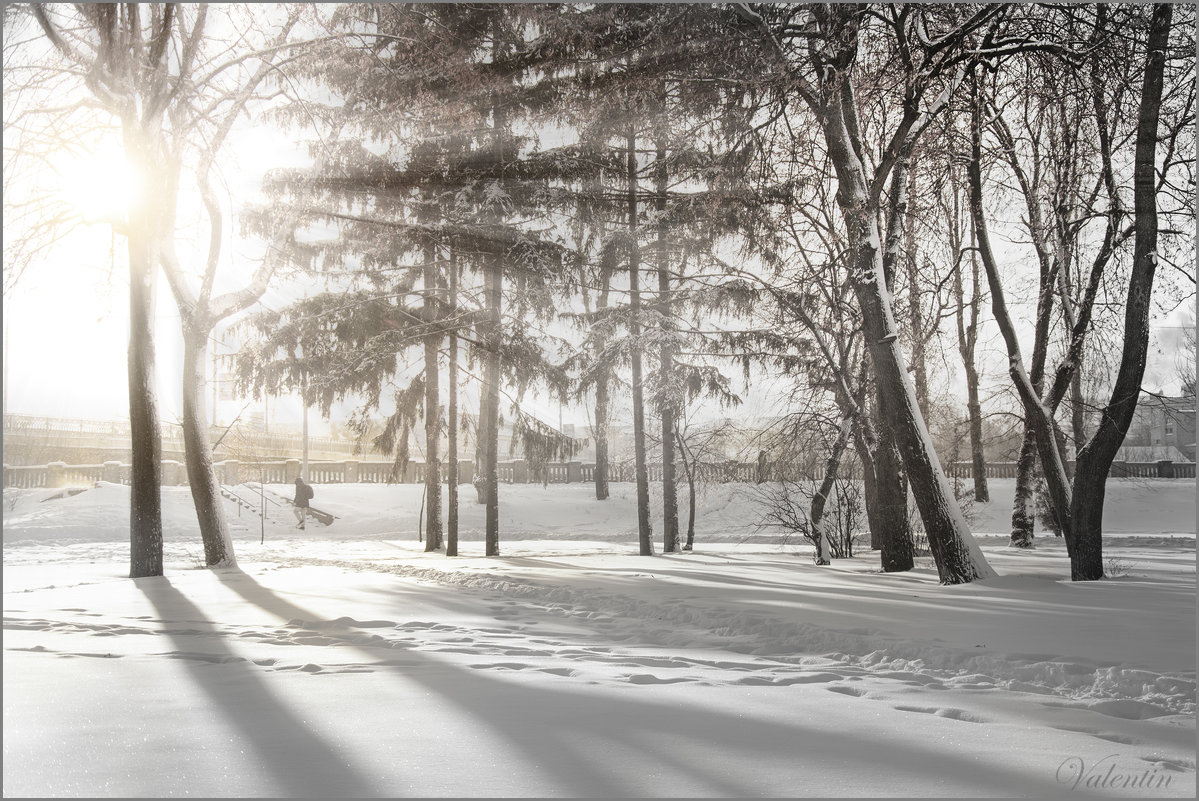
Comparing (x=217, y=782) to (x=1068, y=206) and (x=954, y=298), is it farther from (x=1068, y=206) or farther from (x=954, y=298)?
(x=954, y=298)

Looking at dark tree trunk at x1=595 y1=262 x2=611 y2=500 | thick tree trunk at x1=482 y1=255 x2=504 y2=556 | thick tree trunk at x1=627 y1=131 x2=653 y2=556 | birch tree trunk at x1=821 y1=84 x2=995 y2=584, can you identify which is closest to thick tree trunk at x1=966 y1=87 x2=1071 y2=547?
birch tree trunk at x1=821 y1=84 x2=995 y2=584

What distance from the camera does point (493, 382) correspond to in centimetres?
1092

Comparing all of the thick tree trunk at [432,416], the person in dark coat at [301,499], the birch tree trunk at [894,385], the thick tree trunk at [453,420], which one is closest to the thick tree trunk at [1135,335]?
the birch tree trunk at [894,385]

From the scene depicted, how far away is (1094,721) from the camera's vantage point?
8.19 feet

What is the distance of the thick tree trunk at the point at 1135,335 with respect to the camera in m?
5.61

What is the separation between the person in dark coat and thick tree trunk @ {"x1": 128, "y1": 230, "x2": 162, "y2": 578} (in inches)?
370

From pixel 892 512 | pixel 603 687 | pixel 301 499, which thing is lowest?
pixel 301 499

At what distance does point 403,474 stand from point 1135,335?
11.5 m

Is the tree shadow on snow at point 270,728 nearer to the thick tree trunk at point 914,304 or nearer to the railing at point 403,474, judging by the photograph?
the thick tree trunk at point 914,304

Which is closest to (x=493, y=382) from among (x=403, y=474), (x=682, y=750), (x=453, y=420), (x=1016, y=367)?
(x=453, y=420)

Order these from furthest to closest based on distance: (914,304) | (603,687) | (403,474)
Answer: (403,474)
(914,304)
(603,687)

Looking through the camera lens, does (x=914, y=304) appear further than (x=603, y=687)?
Yes

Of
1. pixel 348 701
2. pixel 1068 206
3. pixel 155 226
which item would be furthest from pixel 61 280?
pixel 1068 206

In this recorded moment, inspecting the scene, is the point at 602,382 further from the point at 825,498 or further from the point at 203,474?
the point at 203,474
